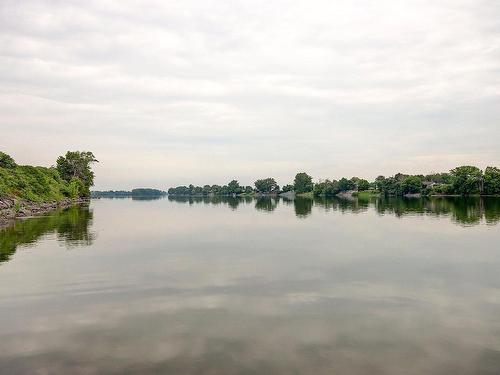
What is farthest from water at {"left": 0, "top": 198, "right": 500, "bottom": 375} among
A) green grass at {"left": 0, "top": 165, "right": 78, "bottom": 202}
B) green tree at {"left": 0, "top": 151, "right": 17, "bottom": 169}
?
green tree at {"left": 0, "top": 151, "right": 17, "bottom": 169}

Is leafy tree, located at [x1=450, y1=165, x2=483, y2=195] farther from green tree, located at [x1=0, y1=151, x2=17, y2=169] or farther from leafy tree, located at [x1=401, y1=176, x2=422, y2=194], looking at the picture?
green tree, located at [x1=0, y1=151, x2=17, y2=169]

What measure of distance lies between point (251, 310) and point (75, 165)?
16888cm

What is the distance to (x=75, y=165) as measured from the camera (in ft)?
541

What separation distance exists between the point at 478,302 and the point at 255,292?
1059 centimetres

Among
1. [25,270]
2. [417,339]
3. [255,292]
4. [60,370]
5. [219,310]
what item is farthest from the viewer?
[25,270]

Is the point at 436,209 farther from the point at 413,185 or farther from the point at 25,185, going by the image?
the point at 413,185

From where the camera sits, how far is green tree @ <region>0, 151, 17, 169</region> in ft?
304

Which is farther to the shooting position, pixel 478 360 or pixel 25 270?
pixel 25 270

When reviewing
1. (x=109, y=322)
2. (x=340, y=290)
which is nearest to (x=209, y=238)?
(x=340, y=290)

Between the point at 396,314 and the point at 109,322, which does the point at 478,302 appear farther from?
the point at 109,322

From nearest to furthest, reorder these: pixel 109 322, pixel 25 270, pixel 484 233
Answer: pixel 109 322 → pixel 25 270 → pixel 484 233

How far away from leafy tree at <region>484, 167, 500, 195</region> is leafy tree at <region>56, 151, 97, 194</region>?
581ft

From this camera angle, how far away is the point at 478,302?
677 inches

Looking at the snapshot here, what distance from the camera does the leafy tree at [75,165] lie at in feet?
536
